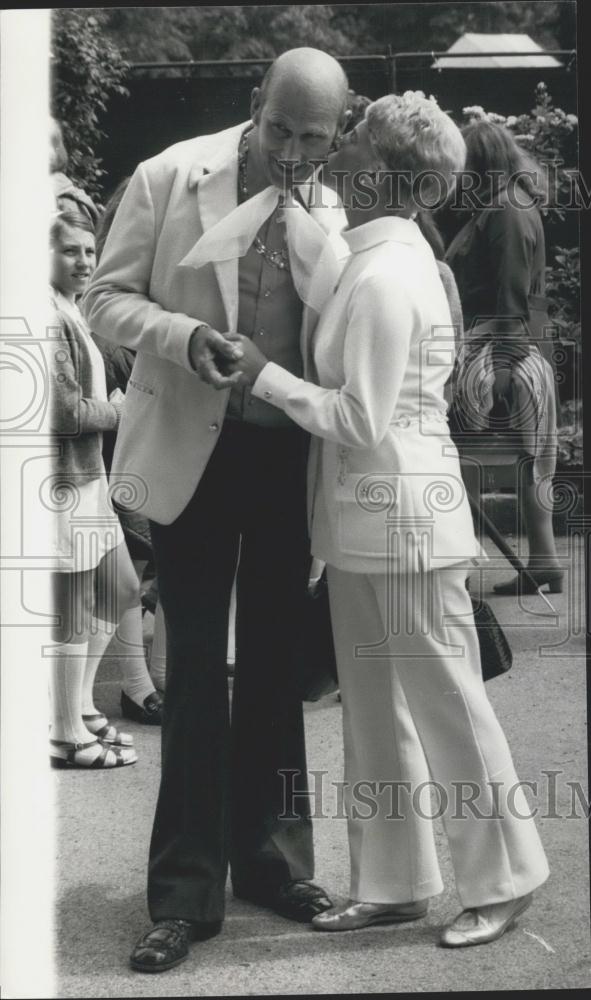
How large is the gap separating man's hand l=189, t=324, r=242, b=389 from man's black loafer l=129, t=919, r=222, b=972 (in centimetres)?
113

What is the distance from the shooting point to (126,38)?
9.87 feet

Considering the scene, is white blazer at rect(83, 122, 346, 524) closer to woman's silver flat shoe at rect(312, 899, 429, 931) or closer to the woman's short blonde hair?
the woman's short blonde hair

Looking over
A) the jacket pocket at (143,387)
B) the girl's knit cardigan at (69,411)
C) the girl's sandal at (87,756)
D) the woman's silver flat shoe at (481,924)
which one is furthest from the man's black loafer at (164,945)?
the jacket pocket at (143,387)

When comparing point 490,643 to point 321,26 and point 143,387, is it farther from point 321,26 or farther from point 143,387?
point 321,26

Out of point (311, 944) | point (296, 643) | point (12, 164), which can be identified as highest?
point (12, 164)

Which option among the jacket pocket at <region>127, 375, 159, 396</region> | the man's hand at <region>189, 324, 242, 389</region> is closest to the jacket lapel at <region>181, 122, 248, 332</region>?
the man's hand at <region>189, 324, 242, 389</region>

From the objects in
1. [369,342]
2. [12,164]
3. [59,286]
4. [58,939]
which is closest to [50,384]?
[59,286]

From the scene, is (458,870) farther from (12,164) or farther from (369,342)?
(12,164)

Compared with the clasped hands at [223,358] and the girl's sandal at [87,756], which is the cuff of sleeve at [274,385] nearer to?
the clasped hands at [223,358]

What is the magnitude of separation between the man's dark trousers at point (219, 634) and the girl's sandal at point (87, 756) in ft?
0.82

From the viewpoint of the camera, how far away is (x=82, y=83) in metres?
2.98

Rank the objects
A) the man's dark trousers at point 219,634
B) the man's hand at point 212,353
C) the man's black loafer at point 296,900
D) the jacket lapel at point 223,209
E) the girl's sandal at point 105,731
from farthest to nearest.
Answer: the girl's sandal at point 105,731 < the man's black loafer at point 296,900 < the man's dark trousers at point 219,634 < the jacket lapel at point 223,209 < the man's hand at point 212,353

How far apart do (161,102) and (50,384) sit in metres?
0.63

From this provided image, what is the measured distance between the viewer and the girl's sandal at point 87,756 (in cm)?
313
